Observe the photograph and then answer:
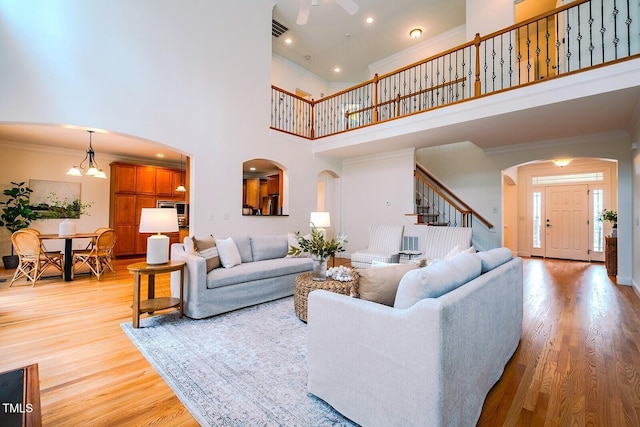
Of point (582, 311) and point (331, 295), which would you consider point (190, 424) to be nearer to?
point (331, 295)

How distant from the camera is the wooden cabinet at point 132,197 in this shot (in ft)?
23.2

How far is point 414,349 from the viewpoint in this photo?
1.31 m

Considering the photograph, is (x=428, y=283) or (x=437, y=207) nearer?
(x=428, y=283)

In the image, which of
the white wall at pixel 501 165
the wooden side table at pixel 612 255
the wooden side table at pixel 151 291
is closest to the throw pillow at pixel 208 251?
the wooden side table at pixel 151 291

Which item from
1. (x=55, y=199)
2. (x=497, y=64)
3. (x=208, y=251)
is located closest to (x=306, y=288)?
(x=208, y=251)

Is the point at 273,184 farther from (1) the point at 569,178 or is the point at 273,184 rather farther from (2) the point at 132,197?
(1) the point at 569,178

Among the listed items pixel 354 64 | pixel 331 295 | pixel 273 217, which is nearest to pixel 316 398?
pixel 331 295

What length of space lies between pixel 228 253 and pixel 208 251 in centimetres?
24

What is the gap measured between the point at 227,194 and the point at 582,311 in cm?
549

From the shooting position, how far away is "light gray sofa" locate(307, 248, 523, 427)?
1.27m

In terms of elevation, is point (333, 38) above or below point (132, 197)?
above

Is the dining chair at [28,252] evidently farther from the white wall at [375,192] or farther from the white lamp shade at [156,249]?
the white wall at [375,192]

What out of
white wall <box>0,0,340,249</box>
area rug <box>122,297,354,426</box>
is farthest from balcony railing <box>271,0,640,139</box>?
area rug <box>122,297,354,426</box>

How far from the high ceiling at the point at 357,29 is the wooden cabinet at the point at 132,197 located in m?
4.76
